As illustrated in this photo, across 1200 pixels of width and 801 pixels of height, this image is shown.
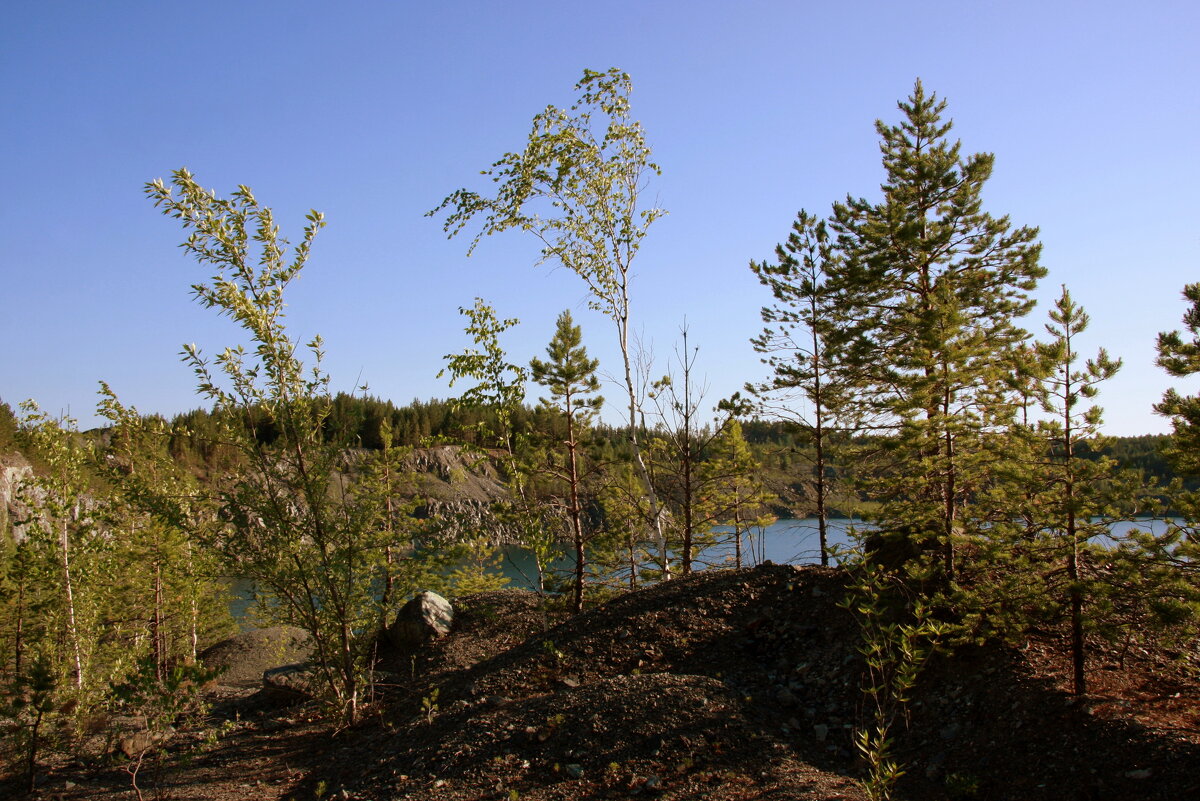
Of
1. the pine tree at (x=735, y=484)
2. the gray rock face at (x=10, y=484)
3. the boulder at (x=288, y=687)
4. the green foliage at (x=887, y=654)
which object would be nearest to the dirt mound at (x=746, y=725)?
the green foliage at (x=887, y=654)

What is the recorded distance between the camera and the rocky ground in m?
4.97

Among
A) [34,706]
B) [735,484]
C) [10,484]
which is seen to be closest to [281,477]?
[34,706]

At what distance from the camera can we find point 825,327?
1252 cm

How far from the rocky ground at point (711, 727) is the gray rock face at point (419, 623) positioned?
2206 mm

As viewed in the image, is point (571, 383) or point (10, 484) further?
point (10, 484)

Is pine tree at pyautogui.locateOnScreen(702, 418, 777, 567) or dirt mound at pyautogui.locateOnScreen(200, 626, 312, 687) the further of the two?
dirt mound at pyautogui.locateOnScreen(200, 626, 312, 687)

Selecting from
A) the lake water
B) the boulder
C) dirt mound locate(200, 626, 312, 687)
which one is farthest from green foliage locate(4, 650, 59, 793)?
dirt mound locate(200, 626, 312, 687)

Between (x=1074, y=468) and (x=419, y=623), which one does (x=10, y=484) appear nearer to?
(x=419, y=623)

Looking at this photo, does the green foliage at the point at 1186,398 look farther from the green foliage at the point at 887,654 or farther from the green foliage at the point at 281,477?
the green foliage at the point at 281,477

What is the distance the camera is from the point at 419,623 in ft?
36.8

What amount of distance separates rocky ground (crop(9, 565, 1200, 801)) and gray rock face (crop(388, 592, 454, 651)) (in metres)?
2.21

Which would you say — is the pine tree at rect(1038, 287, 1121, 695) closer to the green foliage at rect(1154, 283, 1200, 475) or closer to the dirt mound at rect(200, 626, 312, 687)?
the green foliage at rect(1154, 283, 1200, 475)

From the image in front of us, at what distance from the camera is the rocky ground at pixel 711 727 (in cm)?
497

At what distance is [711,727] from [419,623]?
6690 mm
